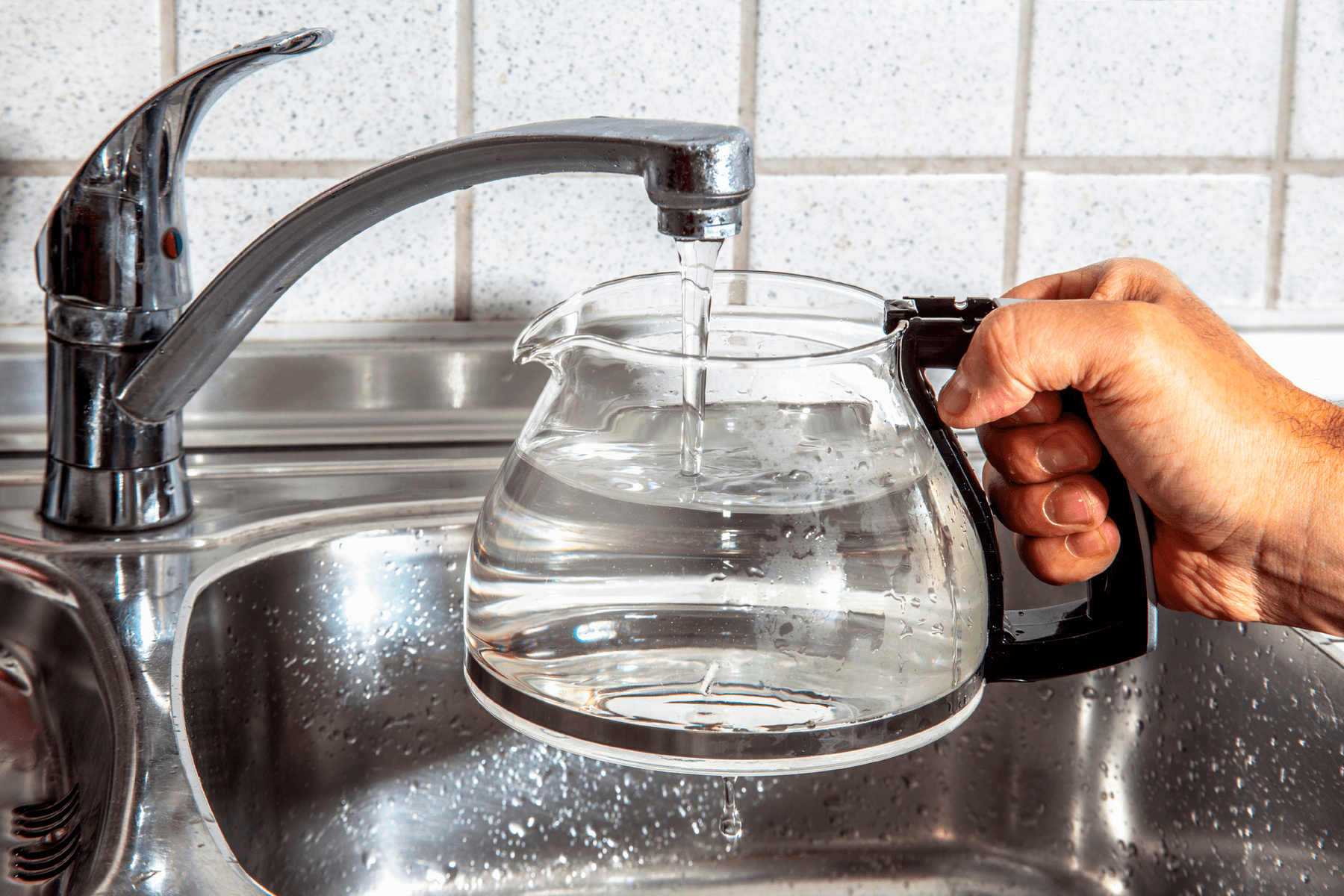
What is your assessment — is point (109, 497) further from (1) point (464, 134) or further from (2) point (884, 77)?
(2) point (884, 77)

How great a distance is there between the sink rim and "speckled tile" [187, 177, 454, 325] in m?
0.13

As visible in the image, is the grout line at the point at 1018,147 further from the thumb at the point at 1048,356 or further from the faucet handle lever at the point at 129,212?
the faucet handle lever at the point at 129,212

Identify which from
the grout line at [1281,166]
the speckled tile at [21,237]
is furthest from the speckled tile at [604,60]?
the grout line at [1281,166]

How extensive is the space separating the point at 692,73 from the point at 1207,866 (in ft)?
1.58

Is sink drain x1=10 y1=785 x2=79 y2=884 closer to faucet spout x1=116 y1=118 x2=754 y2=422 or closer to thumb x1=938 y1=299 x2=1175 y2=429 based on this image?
faucet spout x1=116 y1=118 x2=754 y2=422

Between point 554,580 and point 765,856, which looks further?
point 765,856

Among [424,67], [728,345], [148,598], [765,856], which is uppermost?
[424,67]

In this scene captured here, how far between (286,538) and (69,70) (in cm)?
27

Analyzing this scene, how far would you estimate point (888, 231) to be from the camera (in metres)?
0.67

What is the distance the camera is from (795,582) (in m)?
0.34

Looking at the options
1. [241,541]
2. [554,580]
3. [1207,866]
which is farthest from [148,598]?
[1207,866]

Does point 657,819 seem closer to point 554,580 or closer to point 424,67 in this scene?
point 554,580

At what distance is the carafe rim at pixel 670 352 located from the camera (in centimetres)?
33

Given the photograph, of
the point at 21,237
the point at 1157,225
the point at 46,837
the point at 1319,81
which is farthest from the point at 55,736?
the point at 1319,81
